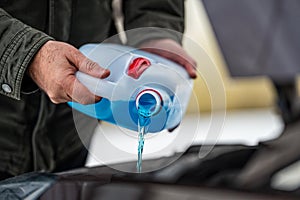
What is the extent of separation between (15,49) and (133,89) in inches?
7.3

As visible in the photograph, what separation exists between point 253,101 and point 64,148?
10.8 feet

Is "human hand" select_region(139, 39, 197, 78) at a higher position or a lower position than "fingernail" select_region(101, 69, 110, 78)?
higher

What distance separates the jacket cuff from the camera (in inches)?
36.8

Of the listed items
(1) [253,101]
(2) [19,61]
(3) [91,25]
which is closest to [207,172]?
(2) [19,61]

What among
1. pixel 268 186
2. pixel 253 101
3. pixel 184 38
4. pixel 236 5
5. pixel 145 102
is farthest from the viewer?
pixel 253 101

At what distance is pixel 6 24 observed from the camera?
96cm

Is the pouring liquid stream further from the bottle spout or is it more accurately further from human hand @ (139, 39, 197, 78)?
human hand @ (139, 39, 197, 78)

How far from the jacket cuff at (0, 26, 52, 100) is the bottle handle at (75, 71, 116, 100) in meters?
0.09

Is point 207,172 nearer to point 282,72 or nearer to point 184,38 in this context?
point 184,38

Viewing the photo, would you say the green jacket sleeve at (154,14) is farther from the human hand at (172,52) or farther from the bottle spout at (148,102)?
the bottle spout at (148,102)

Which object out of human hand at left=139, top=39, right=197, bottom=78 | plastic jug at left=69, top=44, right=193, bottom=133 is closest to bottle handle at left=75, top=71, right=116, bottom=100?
plastic jug at left=69, top=44, right=193, bottom=133

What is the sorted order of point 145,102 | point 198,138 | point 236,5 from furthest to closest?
point 236,5 < point 198,138 < point 145,102

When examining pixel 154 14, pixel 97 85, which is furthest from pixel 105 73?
pixel 154 14

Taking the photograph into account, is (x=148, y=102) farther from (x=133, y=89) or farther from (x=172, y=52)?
(x=172, y=52)
